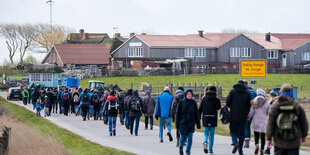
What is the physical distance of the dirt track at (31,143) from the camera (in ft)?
56.2

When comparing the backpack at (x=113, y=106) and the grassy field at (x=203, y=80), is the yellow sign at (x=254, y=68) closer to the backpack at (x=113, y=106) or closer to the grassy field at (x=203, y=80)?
the backpack at (x=113, y=106)

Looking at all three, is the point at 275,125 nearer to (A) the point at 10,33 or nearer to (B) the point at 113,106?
(B) the point at 113,106

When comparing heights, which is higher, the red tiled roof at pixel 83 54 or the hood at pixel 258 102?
the red tiled roof at pixel 83 54

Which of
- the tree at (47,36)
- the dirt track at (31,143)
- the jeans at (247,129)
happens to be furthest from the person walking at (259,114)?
the tree at (47,36)

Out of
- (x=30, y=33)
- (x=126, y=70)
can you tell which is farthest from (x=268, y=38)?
(x=30, y=33)

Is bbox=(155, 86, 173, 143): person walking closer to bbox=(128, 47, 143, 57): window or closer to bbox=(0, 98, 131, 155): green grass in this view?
bbox=(0, 98, 131, 155): green grass

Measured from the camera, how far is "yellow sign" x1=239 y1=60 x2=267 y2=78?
27.0 meters

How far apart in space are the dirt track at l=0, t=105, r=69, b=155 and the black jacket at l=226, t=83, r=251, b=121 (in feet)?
15.6

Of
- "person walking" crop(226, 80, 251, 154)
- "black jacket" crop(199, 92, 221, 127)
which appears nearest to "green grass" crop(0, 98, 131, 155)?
"black jacket" crop(199, 92, 221, 127)

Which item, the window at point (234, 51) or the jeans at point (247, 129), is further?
the window at point (234, 51)

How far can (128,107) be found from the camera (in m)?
21.1

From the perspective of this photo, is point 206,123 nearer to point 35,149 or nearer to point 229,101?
point 229,101

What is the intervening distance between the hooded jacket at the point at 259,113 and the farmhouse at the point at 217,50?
244 ft

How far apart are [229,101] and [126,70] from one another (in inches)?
2505
